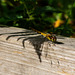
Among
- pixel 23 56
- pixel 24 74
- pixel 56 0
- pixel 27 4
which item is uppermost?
pixel 56 0

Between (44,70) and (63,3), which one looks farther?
(63,3)

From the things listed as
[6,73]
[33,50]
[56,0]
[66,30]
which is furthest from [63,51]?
[56,0]

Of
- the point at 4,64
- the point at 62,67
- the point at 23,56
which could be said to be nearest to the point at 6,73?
the point at 4,64

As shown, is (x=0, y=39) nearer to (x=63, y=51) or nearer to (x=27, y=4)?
(x=63, y=51)

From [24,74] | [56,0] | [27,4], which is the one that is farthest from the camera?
[56,0]

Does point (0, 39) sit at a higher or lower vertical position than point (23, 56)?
higher

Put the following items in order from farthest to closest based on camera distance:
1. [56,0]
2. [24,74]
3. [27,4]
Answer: [56,0]
[27,4]
[24,74]

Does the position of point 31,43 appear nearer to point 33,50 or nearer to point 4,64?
point 33,50
